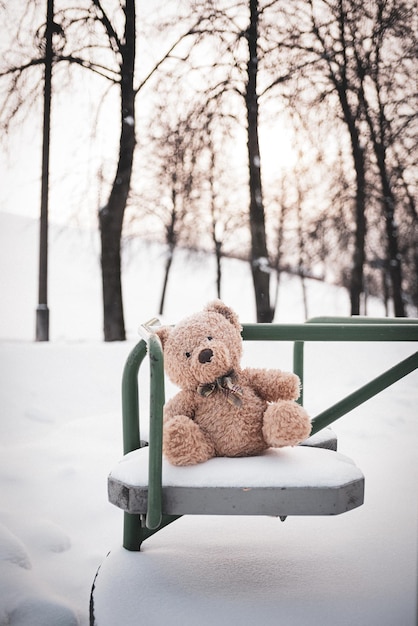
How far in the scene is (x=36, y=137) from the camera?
676 centimetres

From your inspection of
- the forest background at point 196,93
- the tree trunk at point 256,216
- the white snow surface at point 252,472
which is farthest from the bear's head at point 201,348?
the tree trunk at point 256,216

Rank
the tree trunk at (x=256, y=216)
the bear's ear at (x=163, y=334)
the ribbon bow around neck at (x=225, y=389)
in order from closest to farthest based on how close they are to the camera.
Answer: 1. the ribbon bow around neck at (x=225, y=389)
2. the bear's ear at (x=163, y=334)
3. the tree trunk at (x=256, y=216)

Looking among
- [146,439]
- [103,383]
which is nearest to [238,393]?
[146,439]

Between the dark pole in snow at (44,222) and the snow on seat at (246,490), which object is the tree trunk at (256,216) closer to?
the dark pole in snow at (44,222)

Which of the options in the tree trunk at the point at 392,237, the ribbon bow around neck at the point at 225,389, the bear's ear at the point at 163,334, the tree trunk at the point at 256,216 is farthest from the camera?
the tree trunk at the point at 392,237

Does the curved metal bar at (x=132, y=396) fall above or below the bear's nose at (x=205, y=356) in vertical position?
below

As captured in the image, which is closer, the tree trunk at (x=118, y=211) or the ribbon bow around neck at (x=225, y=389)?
the ribbon bow around neck at (x=225, y=389)

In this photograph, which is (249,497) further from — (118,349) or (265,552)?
(118,349)

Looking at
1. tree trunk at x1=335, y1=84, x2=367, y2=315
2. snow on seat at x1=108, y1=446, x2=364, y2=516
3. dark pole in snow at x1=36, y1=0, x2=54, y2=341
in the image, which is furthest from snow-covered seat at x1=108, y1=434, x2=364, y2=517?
tree trunk at x1=335, y1=84, x2=367, y2=315

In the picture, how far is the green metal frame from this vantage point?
4.86ft

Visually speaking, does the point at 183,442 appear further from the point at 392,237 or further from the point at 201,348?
the point at 392,237

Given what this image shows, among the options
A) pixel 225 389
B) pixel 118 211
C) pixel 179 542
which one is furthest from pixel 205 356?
pixel 118 211

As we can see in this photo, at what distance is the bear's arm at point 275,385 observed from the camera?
5.89ft

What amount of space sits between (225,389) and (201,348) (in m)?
0.17
